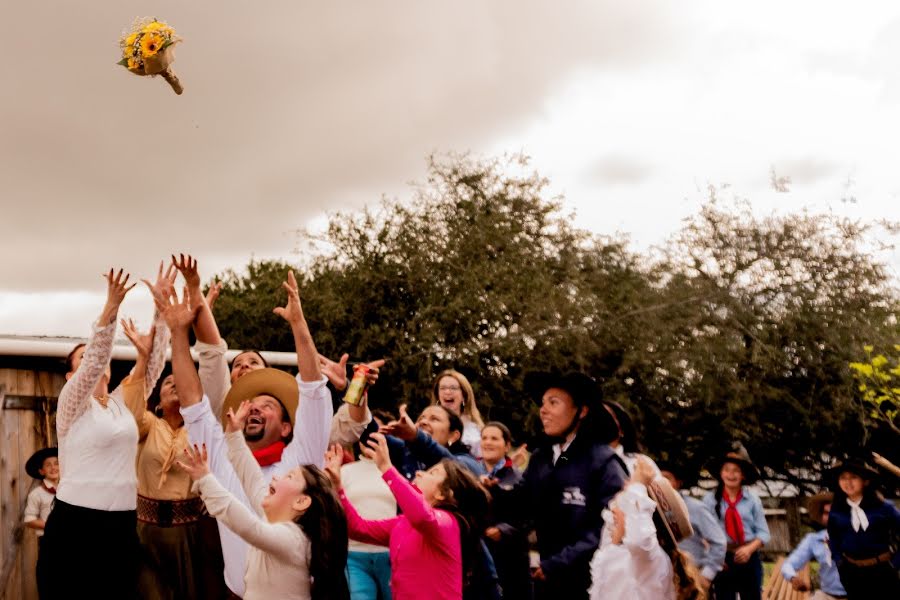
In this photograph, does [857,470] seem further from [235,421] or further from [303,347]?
[235,421]

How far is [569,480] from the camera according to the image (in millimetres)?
5754

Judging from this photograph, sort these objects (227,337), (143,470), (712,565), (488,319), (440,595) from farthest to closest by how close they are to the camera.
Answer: (227,337) < (488,319) < (712,565) < (143,470) < (440,595)

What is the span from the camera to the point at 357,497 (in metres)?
6.70

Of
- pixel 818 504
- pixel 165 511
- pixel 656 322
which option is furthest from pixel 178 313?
pixel 656 322

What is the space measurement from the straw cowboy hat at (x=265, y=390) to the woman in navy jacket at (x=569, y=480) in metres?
1.42

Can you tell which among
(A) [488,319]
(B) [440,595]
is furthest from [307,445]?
(A) [488,319]

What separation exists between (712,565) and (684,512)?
3125 mm

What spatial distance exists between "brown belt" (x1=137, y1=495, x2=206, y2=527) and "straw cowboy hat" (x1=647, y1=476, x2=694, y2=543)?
2.87 metres

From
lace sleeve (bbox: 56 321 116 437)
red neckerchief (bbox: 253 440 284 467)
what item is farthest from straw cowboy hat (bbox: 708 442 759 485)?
lace sleeve (bbox: 56 321 116 437)

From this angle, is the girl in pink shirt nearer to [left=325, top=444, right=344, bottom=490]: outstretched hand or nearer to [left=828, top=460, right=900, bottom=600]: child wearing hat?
[left=325, top=444, right=344, bottom=490]: outstretched hand

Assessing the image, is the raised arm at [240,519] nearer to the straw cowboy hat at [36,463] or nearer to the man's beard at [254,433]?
the man's beard at [254,433]

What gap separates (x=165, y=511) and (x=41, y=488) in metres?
2.19

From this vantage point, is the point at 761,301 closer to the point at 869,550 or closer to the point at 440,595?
the point at 869,550

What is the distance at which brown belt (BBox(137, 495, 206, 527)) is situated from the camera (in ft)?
21.6
